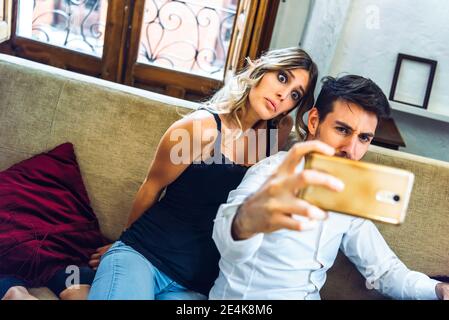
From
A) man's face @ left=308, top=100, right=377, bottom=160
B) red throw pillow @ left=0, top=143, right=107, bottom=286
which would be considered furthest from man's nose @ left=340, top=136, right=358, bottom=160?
red throw pillow @ left=0, top=143, right=107, bottom=286

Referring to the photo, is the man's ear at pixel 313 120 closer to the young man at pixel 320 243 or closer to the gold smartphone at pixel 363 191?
the young man at pixel 320 243

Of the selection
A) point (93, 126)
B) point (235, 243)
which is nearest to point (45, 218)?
point (93, 126)

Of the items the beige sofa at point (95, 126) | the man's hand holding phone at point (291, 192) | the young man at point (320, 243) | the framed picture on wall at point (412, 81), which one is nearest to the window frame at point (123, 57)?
the framed picture on wall at point (412, 81)

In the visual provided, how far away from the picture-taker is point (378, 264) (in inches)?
33.9

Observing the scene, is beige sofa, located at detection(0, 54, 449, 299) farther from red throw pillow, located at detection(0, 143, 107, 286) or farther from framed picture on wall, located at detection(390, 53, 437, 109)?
framed picture on wall, located at detection(390, 53, 437, 109)

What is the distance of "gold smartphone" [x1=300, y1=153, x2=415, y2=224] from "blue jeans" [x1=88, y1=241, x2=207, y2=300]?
0.37 meters

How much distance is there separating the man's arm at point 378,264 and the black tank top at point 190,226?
0.23 m

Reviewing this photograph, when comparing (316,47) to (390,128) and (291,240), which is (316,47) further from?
(291,240)

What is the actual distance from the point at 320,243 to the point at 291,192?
290 mm

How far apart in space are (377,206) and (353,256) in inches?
14.4

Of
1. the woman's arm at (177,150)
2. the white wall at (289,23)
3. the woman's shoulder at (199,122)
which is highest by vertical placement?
the white wall at (289,23)

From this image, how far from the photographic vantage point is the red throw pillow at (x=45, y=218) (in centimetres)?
87

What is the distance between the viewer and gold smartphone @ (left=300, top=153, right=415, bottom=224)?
21.2 inches

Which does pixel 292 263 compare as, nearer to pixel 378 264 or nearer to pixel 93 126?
pixel 378 264
